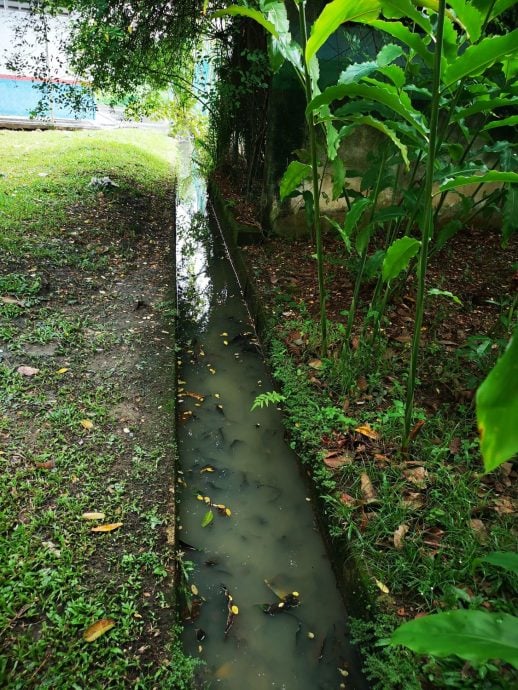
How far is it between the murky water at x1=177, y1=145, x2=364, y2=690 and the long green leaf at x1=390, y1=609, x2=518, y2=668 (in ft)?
2.34

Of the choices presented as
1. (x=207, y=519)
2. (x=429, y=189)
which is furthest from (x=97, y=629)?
(x=429, y=189)

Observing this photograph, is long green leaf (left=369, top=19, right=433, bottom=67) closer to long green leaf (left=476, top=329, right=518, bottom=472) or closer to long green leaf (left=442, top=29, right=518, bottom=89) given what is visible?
long green leaf (left=442, top=29, right=518, bottom=89)

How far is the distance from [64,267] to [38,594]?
2.79m


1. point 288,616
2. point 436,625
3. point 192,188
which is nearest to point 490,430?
point 436,625

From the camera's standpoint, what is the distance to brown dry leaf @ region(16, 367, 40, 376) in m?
2.58

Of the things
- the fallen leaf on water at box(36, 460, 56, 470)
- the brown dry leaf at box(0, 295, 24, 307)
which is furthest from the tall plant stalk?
the brown dry leaf at box(0, 295, 24, 307)

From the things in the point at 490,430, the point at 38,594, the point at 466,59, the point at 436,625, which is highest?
the point at 466,59

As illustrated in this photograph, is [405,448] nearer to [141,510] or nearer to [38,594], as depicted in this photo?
[141,510]

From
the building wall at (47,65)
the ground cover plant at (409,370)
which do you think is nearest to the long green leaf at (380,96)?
the ground cover plant at (409,370)

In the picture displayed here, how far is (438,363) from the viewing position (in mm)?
2779

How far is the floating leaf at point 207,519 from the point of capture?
2.10 metres

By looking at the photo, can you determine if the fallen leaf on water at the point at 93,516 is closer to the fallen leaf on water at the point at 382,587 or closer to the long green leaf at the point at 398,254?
the fallen leaf on water at the point at 382,587

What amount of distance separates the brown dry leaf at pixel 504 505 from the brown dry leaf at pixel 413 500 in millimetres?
288

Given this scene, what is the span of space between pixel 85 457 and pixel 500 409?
6.01ft
